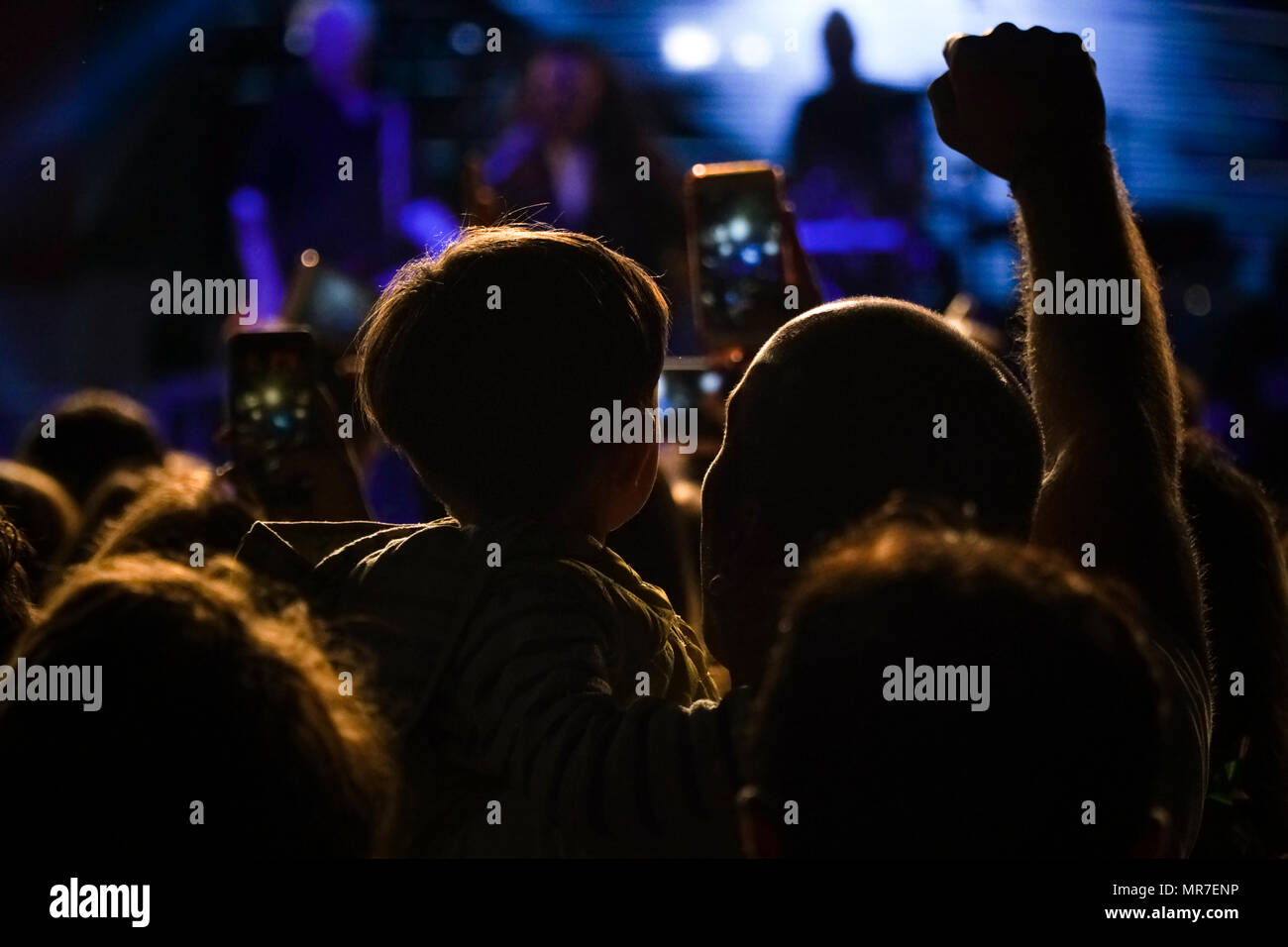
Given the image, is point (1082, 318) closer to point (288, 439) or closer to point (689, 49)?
point (288, 439)

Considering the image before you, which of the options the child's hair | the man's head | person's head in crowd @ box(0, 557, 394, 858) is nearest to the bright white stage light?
the man's head

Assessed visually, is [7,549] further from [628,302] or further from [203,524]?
[628,302]

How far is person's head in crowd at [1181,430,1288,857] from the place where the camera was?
1.59 metres

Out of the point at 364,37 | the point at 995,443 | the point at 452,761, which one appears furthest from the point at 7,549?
the point at 364,37

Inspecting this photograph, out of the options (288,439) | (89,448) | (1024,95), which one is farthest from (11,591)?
(89,448)

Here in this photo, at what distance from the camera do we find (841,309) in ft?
3.61

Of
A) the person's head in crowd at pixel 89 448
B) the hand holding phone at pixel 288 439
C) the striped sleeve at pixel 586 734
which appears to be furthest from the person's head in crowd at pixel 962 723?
the person's head in crowd at pixel 89 448

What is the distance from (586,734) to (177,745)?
300mm

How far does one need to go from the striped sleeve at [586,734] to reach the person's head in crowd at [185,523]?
0.62 m

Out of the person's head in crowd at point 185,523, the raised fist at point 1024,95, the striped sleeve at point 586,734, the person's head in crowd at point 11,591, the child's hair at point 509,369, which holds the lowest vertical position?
the striped sleeve at point 586,734

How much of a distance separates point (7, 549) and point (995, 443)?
1083 millimetres

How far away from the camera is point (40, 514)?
6.92ft

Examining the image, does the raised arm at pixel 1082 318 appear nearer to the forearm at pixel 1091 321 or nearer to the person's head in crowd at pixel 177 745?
the forearm at pixel 1091 321

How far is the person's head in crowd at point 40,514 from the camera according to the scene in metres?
1.99
